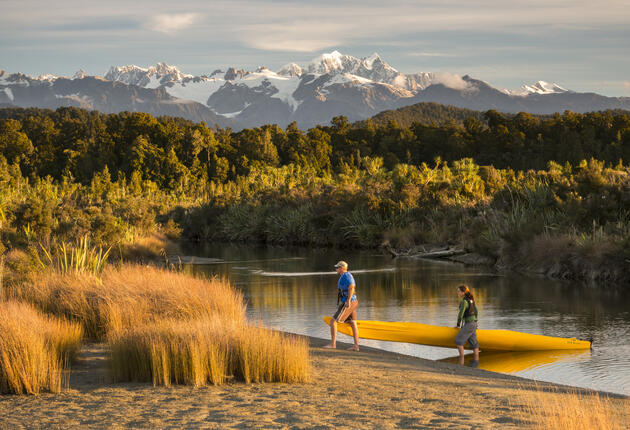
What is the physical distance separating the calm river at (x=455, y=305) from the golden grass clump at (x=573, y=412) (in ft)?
8.31

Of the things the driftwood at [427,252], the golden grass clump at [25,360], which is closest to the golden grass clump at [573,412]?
the golden grass clump at [25,360]

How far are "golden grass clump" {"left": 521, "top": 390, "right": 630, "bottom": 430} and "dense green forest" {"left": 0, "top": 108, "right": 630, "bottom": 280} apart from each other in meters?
17.2

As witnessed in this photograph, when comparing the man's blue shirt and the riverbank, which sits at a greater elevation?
the man's blue shirt

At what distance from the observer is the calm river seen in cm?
1326

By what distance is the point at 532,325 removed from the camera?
58.0ft

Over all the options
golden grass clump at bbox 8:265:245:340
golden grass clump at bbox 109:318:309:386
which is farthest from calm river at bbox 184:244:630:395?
golden grass clump at bbox 109:318:309:386

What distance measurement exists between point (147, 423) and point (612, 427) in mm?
4594

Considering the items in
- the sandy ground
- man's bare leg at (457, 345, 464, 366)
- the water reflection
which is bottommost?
the water reflection

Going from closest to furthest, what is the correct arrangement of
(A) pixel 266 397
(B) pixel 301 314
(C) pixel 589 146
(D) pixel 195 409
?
(D) pixel 195 409, (A) pixel 266 397, (B) pixel 301 314, (C) pixel 589 146

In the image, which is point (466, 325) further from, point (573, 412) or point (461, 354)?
point (573, 412)

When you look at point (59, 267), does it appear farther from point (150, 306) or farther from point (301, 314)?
point (301, 314)

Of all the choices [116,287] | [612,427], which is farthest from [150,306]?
[612,427]

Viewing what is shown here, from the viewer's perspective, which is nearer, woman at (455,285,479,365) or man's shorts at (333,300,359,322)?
woman at (455,285,479,365)

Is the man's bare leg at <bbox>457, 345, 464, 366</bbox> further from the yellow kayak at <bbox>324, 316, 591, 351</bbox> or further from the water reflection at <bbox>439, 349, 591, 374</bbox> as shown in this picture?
the yellow kayak at <bbox>324, 316, 591, 351</bbox>
